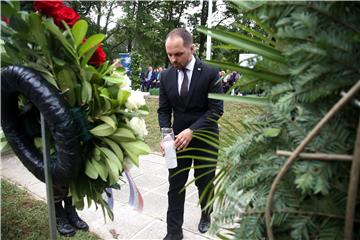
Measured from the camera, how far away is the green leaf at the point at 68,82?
1.33m

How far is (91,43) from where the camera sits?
135 cm

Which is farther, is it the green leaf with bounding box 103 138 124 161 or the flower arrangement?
the green leaf with bounding box 103 138 124 161

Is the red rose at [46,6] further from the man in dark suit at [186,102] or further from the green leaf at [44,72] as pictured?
the man in dark suit at [186,102]

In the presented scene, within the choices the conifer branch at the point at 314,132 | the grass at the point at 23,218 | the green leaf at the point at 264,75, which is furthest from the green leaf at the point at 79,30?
the grass at the point at 23,218

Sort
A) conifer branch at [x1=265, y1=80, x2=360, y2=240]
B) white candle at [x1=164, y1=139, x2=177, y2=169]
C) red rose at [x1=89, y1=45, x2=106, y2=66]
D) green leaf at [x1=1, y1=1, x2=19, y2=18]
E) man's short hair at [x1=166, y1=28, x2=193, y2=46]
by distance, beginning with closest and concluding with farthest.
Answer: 1. conifer branch at [x1=265, y1=80, x2=360, y2=240]
2. green leaf at [x1=1, y1=1, x2=19, y2=18]
3. red rose at [x1=89, y1=45, x2=106, y2=66]
4. white candle at [x1=164, y1=139, x2=177, y2=169]
5. man's short hair at [x1=166, y1=28, x2=193, y2=46]

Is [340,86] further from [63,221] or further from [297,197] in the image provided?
[63,221]

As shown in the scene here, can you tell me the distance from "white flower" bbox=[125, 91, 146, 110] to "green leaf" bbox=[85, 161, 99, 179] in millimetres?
321

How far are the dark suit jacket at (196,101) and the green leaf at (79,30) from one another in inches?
59.3

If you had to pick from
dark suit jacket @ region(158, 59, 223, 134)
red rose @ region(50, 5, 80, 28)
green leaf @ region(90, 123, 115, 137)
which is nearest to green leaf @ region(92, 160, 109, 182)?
green leaf @ region(90, 123, 115, 137)

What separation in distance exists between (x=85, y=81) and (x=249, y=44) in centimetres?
77

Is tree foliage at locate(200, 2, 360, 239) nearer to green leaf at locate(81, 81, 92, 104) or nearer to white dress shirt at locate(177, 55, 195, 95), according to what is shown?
green leaf at locate(81, 81, 92, 104)

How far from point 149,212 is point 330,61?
3051mm

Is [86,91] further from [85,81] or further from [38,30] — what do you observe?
[38,30]

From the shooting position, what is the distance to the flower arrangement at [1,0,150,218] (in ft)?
4.09
